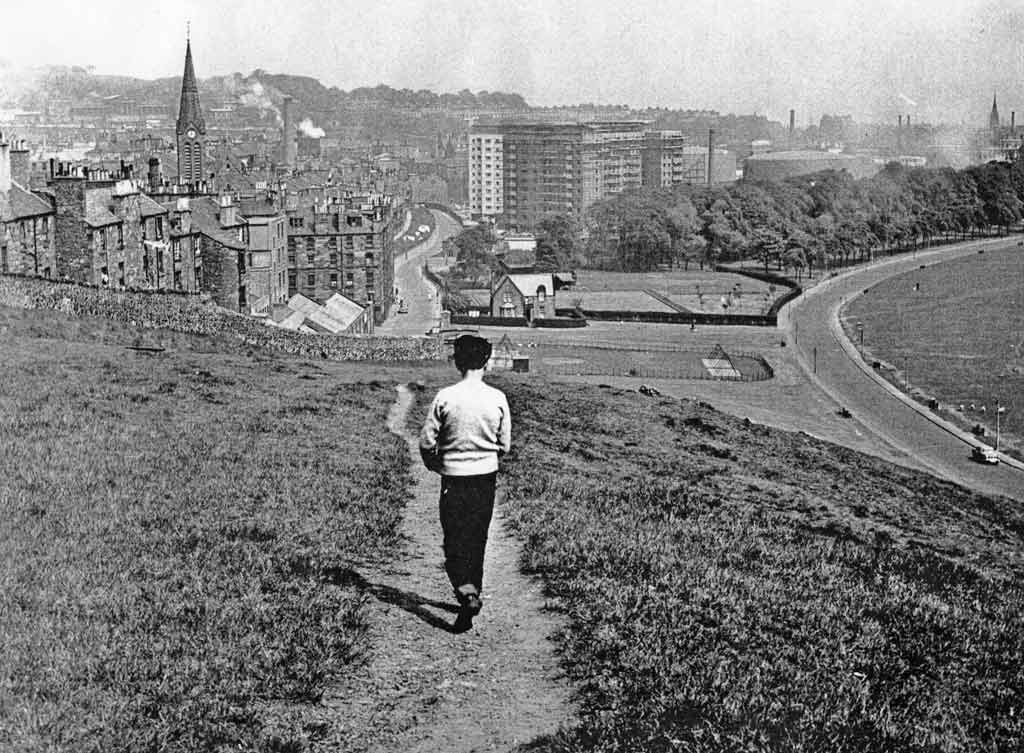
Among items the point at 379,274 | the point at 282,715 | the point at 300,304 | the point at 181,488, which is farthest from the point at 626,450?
the point at 379,274

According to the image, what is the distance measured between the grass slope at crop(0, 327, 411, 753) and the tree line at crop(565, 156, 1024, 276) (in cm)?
13299

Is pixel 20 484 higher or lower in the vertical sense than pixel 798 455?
higher

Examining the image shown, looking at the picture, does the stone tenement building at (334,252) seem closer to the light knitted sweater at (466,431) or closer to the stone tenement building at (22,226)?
the stone tenement building at (22,226)

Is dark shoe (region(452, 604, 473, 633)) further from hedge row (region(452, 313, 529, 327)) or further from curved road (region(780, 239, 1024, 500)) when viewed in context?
hedge row (region(452, 313, 529, 327))

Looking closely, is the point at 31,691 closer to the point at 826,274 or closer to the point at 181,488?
the point at 181,488

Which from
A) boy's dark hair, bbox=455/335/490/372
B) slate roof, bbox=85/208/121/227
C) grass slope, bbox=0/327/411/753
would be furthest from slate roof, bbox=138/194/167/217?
boy's dark hair, bbox=455/335/490/372

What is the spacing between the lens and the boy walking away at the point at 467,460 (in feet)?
33.4

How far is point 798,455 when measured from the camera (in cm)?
3331

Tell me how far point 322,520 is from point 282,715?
18.4 ft

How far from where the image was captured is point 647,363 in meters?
76.4

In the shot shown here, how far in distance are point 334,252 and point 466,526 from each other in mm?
76483

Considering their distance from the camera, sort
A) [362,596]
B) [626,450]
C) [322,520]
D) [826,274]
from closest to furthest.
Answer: [362,596] → [322,520] → [626,450] → [826,274]

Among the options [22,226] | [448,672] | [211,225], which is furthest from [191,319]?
[448,672]

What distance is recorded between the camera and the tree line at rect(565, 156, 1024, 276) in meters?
157
